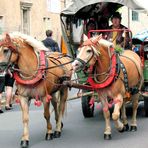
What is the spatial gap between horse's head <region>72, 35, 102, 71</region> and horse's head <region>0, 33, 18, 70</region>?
1.07 meters

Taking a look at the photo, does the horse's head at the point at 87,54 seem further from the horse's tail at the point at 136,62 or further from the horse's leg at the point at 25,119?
the horse's tail at the point at 136,62

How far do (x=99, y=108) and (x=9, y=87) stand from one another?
2689mm

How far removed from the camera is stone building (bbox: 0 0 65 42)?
27391mm

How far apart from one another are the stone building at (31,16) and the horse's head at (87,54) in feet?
58.6

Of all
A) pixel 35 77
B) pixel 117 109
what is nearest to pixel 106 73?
pixel 117 109

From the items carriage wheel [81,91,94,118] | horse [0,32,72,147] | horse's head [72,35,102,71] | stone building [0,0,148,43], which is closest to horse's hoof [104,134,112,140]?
horse [0,32,72,147]

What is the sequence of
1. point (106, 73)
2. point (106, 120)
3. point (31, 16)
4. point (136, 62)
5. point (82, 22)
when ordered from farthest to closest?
point (31, 16) → point (82, 22) → point (136, 62) → point (106, 120) → point (106, 73)

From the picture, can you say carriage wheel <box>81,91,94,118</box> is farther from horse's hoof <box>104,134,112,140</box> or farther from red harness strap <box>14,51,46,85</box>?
red harness strap <box>14,51,46,85</box>

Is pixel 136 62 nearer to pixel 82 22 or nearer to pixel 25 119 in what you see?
pixel 82 22

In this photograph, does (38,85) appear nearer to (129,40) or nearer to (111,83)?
(111,83)

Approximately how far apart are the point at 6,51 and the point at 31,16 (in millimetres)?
21951

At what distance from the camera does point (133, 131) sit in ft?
33.0

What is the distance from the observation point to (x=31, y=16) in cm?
3038

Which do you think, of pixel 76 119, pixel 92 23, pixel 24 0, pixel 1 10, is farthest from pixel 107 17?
pixel 24 0
